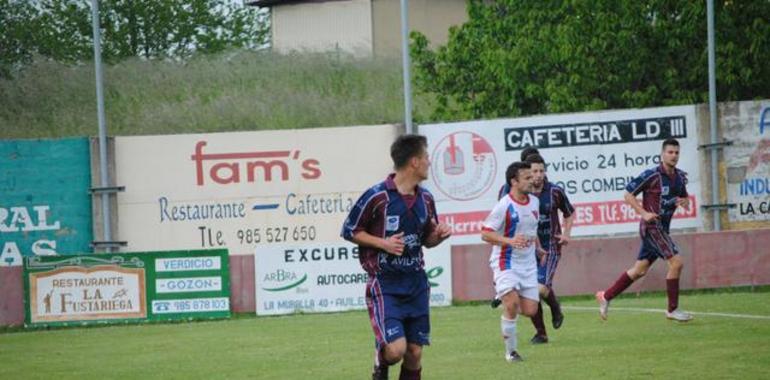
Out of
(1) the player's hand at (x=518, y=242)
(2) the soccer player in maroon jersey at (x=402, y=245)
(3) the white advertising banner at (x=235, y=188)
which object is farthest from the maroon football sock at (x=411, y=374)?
(3) the white advertising banner at (x=235, y=188)

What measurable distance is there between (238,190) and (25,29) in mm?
7546

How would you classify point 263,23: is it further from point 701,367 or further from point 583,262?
point 701,367

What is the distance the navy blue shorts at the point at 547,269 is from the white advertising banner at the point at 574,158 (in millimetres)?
8919

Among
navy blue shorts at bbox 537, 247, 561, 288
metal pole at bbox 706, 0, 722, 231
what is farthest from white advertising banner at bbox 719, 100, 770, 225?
navy blue shorts at bbox 537, 247, 561, 288

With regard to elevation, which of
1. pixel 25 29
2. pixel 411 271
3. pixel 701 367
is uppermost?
pixel 25 29

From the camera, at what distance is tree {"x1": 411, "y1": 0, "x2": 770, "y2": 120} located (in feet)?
93.5

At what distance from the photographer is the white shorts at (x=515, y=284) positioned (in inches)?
558

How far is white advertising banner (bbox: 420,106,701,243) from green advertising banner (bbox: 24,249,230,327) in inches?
190

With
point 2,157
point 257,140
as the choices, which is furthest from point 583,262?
point 2,157

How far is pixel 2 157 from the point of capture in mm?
24844

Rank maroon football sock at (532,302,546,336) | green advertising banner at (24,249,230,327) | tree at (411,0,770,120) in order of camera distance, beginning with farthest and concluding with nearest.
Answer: tree at (411,0,770,120), green advertising banner at (24,249,230,327), maroon football sock at (532,302,546,336)

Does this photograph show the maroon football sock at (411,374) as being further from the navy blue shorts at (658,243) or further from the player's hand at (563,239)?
the navy blue shorts at (658,243)

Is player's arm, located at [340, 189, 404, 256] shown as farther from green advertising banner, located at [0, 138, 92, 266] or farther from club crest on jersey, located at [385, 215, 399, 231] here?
green advertising banner, located at [0, 138, 92, 266]

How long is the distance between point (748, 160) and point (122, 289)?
11588 mm
